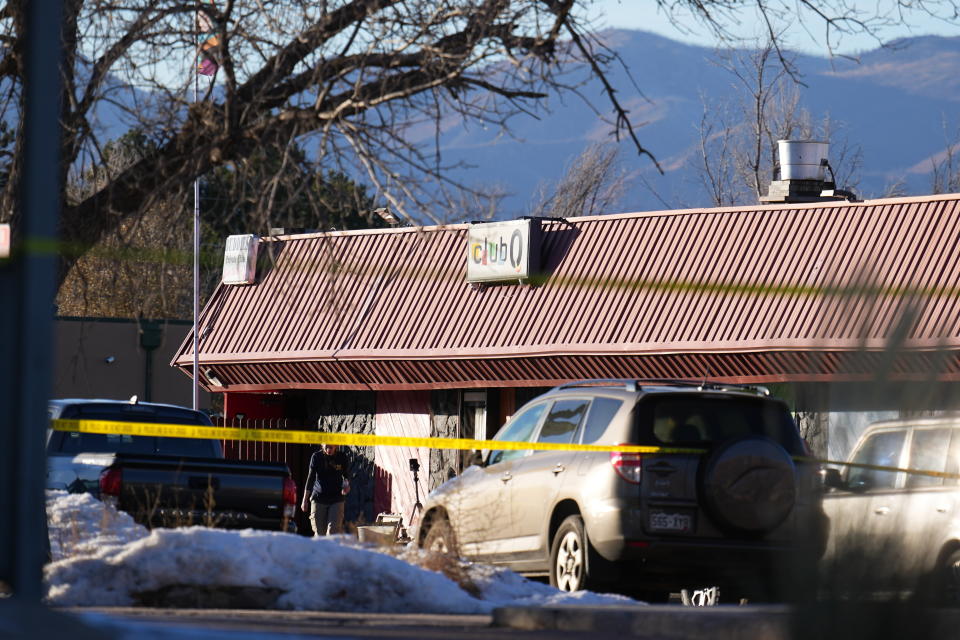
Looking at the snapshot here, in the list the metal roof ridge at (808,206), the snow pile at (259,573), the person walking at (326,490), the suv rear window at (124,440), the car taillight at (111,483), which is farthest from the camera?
the metal roof ridge at (808,206)

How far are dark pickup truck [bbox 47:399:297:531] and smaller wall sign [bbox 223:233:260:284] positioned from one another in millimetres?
18422

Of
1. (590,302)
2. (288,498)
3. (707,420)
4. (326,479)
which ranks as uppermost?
(590,302)

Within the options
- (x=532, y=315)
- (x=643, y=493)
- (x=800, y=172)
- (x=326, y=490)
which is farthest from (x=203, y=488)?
(x=800, y=172)

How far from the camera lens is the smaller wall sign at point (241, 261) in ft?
109

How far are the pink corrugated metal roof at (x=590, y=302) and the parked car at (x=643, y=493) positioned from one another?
24.6 ft

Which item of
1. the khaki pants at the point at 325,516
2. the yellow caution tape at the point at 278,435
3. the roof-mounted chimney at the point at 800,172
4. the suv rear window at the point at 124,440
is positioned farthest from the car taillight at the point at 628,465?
the roof-mounted chimney at the point at 800,172

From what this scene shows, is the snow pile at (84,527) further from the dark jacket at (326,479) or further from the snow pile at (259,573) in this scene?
the dark jacket at (326,479)

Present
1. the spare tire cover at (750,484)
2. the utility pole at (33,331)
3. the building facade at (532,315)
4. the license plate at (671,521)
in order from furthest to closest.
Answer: the building facade at (532,315) < the license plate at (671,521) < the spare tire cover at (750,484) < the utility pole at (33,331)

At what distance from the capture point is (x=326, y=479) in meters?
22.6

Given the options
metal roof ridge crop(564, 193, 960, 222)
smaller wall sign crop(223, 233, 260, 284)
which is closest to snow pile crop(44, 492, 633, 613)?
metal roof ridge crop(564, 193, 960, 222)

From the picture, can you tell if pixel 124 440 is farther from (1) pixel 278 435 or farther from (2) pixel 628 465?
(2) pixel 628 465

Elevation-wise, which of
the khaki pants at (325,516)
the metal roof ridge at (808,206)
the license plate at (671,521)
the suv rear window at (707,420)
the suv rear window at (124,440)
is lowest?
→ the khaki pants at (325,516)

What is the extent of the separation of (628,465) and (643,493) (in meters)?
0.25

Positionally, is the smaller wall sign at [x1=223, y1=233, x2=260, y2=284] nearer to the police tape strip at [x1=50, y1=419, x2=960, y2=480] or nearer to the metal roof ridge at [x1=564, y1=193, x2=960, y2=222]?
the metal roof ridge at [x1=564, y1=193, x2=960, y2=222]
